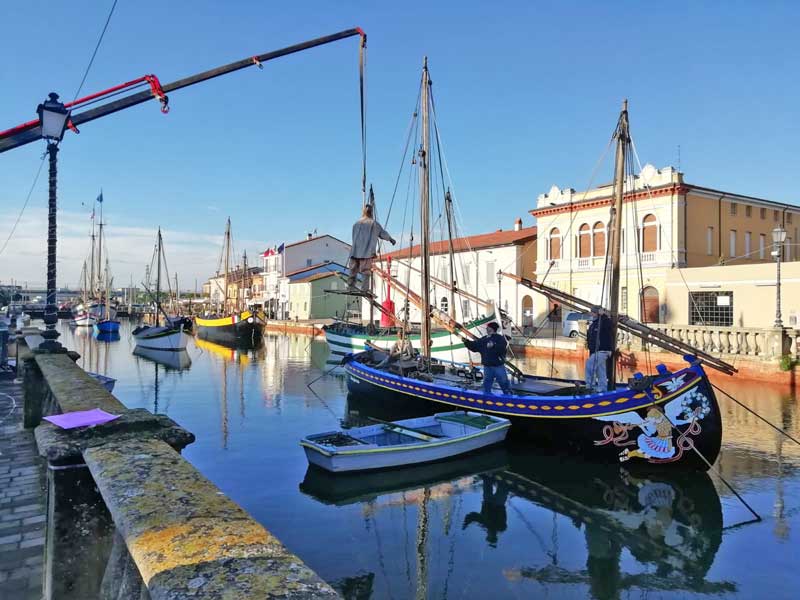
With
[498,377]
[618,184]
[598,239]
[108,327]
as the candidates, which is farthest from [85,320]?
[618,184]

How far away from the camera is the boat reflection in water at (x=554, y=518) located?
814cm

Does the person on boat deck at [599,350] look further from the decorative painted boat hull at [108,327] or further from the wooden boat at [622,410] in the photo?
the decorative painted boat hull at [108,327]

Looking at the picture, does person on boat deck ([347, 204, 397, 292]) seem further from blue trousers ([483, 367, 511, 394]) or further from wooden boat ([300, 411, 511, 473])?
wooden boat ([300, 411, 511, 473])

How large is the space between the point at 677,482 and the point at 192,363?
32.2m

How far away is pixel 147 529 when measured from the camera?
2504mm

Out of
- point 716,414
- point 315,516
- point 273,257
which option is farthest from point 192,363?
point 273,257

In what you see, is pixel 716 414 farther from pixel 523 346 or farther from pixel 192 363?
pixel 192 363

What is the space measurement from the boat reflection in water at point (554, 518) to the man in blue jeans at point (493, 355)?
72.1 inches

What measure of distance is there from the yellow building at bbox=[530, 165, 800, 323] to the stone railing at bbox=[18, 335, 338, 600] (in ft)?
106

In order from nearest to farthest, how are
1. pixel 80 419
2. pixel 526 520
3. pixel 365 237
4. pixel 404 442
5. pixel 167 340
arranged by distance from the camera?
pixel 80 419, pixel 526 520, pixel 404 442, pixel 365 237, pixel 167 340

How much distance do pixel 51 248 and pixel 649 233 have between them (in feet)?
115

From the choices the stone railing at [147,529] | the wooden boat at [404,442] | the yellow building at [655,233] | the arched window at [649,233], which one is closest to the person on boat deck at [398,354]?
the wooden boat at [404,442]

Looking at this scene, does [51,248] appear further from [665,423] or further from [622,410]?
[665,423]

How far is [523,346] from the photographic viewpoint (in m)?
38.5
